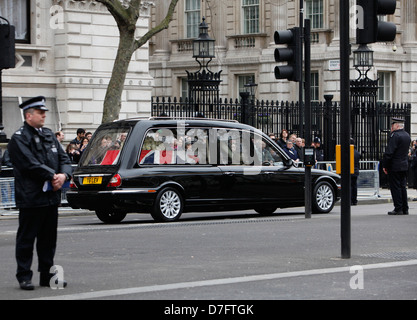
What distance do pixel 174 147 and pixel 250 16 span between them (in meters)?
31.3

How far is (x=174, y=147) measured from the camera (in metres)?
19.0

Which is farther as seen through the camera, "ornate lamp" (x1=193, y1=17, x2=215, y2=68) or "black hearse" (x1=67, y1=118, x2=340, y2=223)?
"ornate lamp" (x1=193, y1=17, x2=215, y2=68)

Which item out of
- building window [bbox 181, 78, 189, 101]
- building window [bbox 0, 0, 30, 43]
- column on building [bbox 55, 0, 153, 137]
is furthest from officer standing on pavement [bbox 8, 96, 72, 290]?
building window [bbox 181, 78, 189, 101]

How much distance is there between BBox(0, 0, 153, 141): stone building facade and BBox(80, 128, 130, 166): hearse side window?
1092 cm

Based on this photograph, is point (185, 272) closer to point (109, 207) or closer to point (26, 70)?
point (109, 207)

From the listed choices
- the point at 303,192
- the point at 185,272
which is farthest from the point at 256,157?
the point at 185,272

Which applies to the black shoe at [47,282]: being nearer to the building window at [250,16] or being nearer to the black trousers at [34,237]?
the black trousers at [34,237]

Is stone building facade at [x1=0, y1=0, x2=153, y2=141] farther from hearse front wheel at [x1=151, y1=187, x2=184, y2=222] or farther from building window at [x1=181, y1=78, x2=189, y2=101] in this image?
building window at [x1=181, y1=78, x2=189, y2=101]

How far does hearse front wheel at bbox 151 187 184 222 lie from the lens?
1838cm

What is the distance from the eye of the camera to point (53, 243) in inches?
395

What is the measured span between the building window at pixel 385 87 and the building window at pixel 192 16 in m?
→ 9.36

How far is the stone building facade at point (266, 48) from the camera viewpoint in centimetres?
4591

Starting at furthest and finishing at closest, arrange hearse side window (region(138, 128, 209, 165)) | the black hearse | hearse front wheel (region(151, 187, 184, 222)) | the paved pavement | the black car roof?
the paved pavement, the black car roof, hearse side window (region(138, 128, 209, 165)), hearse front wheel (region(151, 187, 184, 222)), the black hearse
